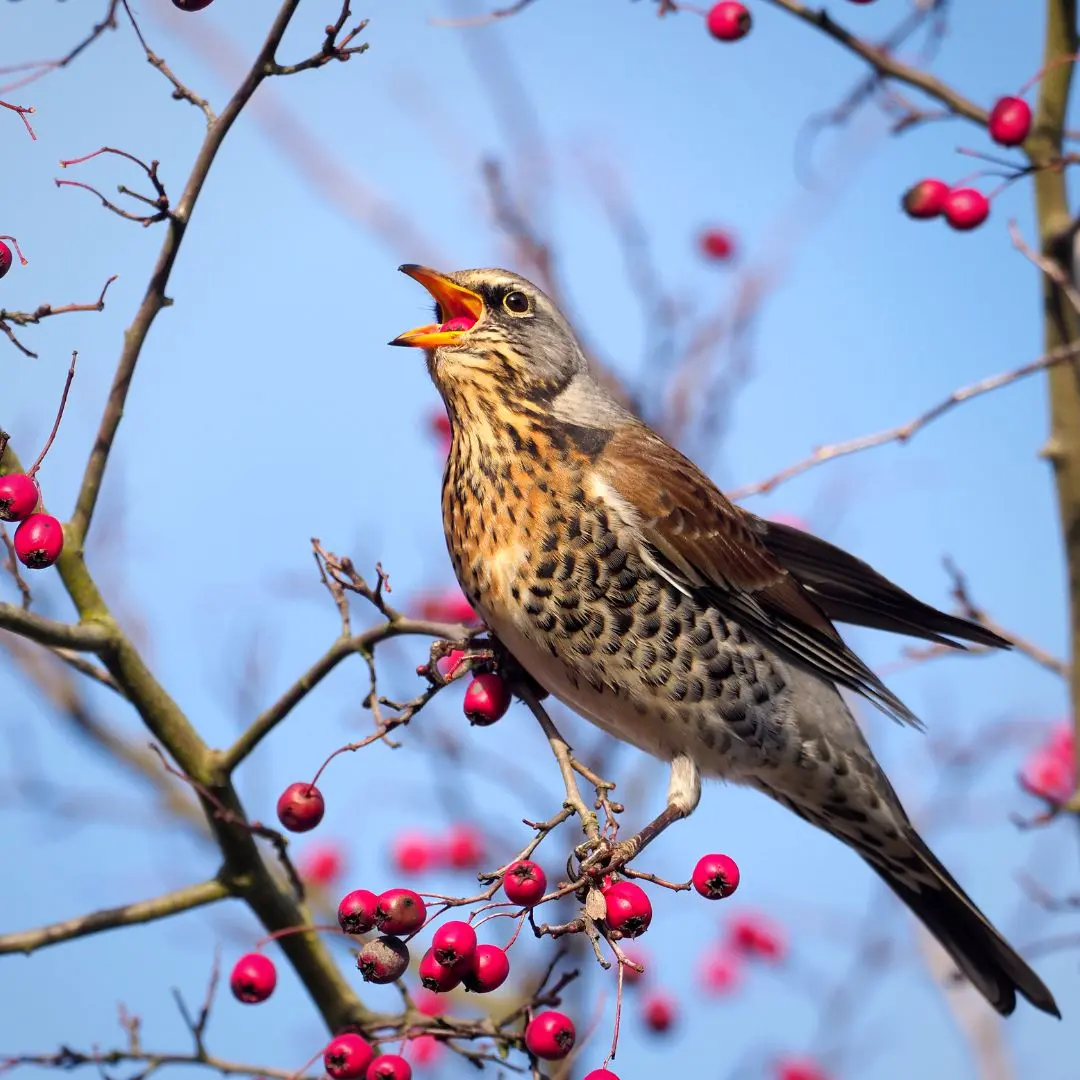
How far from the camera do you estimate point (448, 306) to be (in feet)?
11.9

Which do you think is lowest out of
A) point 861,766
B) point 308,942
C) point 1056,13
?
point 308,942

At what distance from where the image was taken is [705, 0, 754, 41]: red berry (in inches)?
150

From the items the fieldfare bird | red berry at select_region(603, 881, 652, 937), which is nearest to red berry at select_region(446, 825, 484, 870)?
the fieldfare bird

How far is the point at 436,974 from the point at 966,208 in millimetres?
2708

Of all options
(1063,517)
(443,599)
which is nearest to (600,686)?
(1063,517)

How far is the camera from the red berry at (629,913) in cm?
227

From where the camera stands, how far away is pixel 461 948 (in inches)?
89.7

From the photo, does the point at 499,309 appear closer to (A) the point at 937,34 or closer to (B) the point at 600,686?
(B) the point at 600,686

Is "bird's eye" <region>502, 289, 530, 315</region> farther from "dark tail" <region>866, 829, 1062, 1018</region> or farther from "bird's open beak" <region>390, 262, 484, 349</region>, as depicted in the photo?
"dark tail" <region>866, 829, 1062, 1018</region>

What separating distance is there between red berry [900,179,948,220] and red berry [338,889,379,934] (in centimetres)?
265

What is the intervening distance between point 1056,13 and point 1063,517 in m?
1.40

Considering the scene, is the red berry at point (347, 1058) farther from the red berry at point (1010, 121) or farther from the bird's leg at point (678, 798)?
the red berry at point (1010, 121)

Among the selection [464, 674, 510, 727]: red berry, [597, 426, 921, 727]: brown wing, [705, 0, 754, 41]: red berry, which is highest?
[705, 0, 754, 41]: red berry

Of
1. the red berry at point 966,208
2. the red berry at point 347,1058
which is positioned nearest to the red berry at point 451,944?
the red berry at point 347,1058
